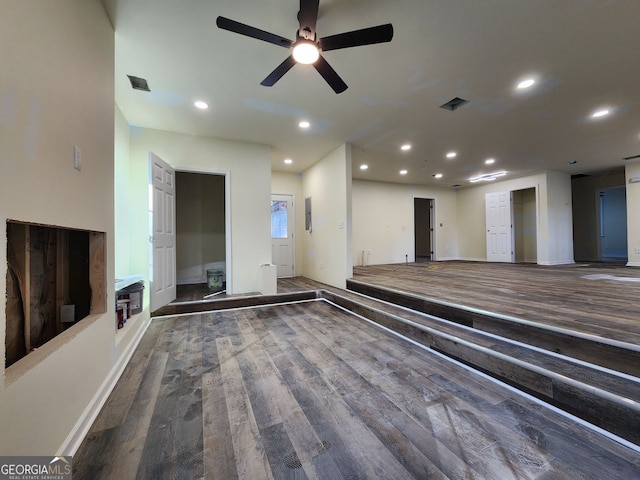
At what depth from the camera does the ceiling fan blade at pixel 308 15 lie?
5.77 ft

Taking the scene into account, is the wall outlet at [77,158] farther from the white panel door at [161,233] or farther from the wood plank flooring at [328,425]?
the white panel door at [161,233]

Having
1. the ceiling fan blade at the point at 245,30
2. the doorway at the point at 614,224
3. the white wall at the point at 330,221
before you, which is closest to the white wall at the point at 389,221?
the white wall at the point at 330,221

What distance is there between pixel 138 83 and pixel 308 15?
7.61 feet

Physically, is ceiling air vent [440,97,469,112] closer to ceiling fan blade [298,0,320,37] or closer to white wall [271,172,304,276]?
ceiling fan blade [298,0,320,37]

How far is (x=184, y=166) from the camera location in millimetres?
4312

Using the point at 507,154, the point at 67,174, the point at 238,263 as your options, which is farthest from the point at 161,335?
the point at 507,154

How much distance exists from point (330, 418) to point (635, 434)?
157 cm

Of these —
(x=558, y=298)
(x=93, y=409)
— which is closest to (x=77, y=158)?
(x=93, y=409)

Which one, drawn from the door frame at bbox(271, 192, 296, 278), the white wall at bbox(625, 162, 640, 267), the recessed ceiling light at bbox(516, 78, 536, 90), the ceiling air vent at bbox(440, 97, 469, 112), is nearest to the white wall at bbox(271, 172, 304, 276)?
the door frame at bbox(271, 192, 296, 278)

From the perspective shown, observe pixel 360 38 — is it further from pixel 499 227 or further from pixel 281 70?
pixel 499 227

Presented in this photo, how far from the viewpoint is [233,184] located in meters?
4.56

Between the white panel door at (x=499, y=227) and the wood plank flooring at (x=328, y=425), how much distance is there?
23.5ft

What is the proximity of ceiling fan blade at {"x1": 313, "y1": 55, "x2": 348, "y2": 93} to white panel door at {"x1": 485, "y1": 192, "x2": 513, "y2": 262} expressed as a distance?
7.56m

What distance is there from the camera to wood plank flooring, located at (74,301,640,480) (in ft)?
3.85
